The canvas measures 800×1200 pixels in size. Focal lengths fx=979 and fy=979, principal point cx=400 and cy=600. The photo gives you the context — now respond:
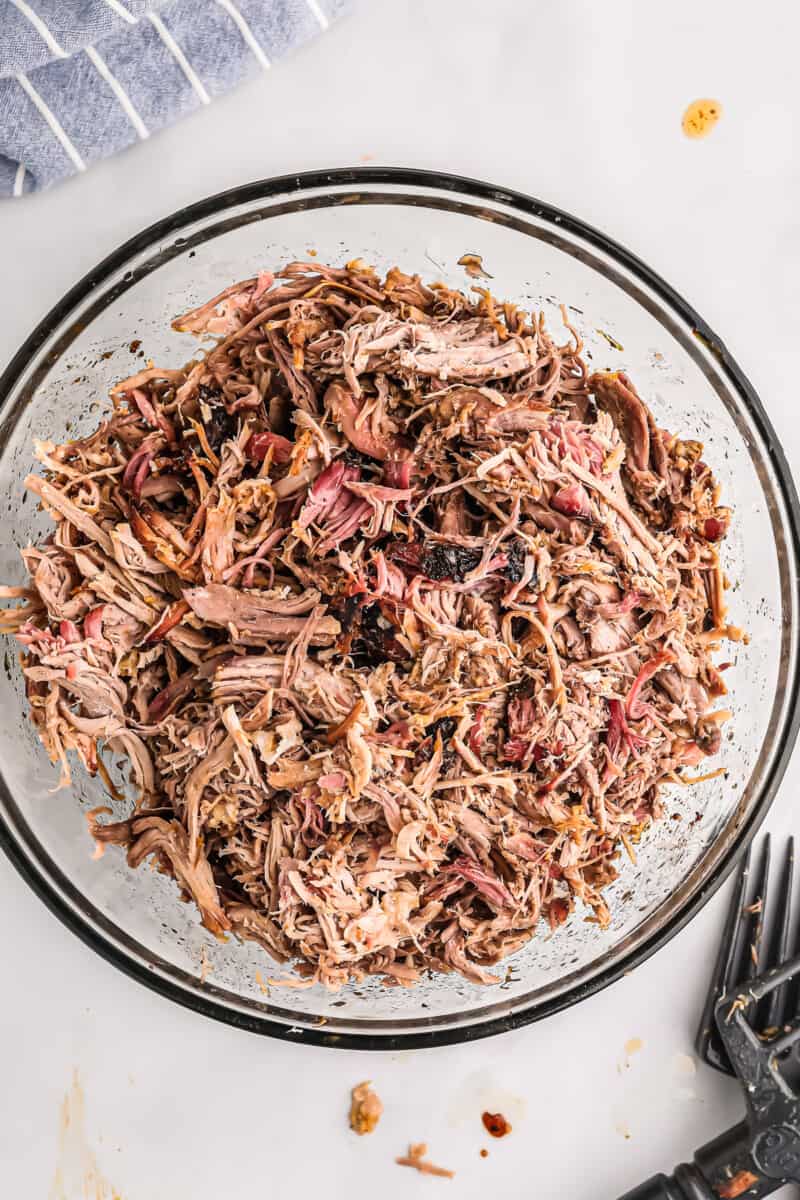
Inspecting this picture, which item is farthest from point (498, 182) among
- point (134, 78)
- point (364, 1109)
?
point (364, 1109)

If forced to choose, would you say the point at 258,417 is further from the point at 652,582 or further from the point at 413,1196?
the point at 413,1196

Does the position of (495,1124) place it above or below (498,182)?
below

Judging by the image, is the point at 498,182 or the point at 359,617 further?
the point at 498,182

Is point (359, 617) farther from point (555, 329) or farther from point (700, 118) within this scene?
point (700, 118)

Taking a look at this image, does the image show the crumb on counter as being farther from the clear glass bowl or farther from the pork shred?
the pork shred

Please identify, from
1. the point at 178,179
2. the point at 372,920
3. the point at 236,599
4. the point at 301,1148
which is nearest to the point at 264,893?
the point at 372,920

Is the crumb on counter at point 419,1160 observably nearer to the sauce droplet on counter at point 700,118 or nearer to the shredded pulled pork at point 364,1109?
the shredded pulled pork at point 364,1109

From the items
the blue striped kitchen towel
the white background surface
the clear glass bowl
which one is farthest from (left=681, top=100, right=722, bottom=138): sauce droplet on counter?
the blue striped kitchen towel
